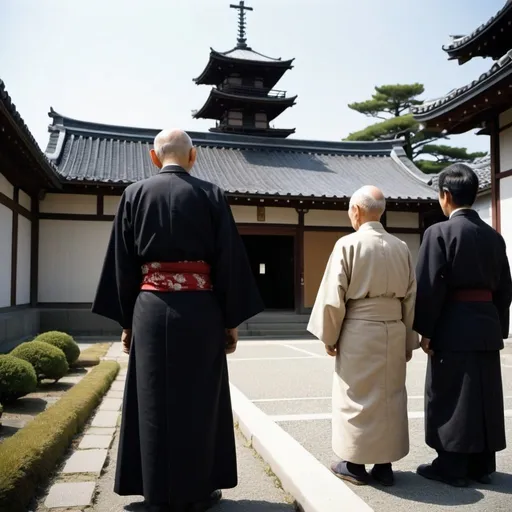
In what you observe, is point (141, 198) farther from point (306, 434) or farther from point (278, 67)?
point (278, 67)

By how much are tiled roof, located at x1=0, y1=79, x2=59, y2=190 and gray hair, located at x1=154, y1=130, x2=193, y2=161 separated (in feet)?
12.1

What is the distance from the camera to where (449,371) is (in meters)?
3.00

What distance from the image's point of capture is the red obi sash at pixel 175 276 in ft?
8.39

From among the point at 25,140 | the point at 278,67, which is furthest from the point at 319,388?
the point at 278,67

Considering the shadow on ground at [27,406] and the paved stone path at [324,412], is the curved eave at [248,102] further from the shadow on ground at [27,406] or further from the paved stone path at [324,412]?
the shadow on ground at [27,406]

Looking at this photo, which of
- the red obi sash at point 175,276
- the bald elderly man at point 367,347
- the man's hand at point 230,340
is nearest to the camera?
the red obi sash at point 175,276

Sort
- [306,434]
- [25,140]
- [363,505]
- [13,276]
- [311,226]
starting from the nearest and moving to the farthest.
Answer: [363,505]
[306,434]
[25,140]
[13,276]
[311,226]

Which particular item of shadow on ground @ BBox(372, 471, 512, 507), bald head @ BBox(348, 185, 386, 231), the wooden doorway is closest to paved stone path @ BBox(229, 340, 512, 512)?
shadow on ground @ BBox(372, 471, 512, 507)

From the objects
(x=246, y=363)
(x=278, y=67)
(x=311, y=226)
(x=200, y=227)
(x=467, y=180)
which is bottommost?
(x=246, y=363)

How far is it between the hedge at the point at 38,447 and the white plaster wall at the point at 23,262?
6.47 m

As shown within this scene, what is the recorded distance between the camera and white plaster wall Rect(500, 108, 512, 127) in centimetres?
922

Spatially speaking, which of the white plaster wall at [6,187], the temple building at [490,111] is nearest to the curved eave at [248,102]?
the temple building at [490,111]

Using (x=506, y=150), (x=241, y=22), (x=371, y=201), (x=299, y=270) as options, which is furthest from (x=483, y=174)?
(x=241, y=22)

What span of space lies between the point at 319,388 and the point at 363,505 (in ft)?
11.3
